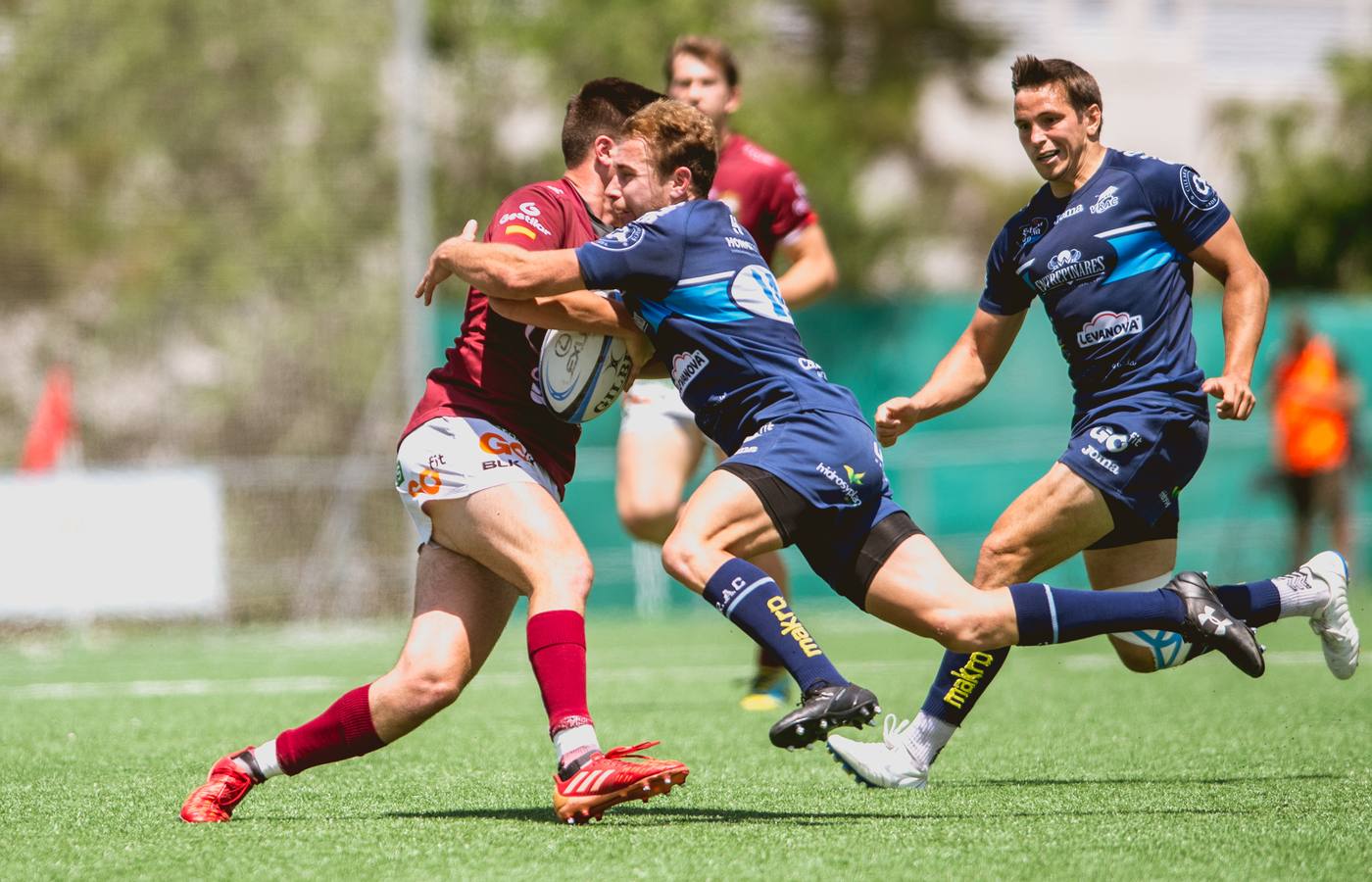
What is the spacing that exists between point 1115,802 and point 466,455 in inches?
78.2

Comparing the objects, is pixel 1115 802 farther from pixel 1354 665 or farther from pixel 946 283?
pixel 946 283

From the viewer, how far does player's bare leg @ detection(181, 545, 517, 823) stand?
4.54 metres

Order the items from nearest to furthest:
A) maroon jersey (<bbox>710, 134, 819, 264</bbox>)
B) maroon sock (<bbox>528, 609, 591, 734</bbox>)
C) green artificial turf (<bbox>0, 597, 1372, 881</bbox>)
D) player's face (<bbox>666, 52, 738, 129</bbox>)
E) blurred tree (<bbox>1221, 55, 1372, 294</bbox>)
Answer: green artificial turf (<bbox>0, 597, 1372, 881</bbox>)
maroon sock (<bbox>528, 609, 591, 734</bbox>)
player's face (<bbox>666, 52, 738, 129</bbox>)
maroon jersey (<bbox>710, 134, 819, 264</bbox>)
blurred tree (<bbox>1221, 55, 1372, 294</bbox>)

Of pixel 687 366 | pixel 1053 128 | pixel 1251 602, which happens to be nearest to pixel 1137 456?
pixel 1251 602

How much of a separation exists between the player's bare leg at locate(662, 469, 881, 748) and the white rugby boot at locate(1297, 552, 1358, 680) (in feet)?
5.93

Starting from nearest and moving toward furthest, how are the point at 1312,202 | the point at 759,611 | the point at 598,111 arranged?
the point at 759,611, the point at 598,111, the point at 1312,202

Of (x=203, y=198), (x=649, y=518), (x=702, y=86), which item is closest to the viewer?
(x=702, y=86)

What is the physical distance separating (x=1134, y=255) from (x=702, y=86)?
2.68 meters

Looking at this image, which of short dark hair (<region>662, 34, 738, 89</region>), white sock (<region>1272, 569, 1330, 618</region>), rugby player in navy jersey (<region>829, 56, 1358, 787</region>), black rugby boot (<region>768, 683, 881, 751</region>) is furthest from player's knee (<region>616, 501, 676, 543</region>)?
black rugby boot (<region>768, 683, 881, 751</region>)

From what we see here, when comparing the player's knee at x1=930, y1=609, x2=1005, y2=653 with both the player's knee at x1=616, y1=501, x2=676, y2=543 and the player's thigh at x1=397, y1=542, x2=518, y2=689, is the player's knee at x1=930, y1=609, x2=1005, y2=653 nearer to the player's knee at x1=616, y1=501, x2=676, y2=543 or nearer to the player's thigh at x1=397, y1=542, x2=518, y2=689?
the player's thigh at x1=397, y1=542, x2=518, y2=689

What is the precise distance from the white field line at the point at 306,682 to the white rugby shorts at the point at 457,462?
13.5ft

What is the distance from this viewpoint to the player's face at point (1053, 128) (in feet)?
17.7

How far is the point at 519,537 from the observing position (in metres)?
4.46

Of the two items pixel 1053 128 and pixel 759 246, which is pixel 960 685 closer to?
pixel 1053 128
